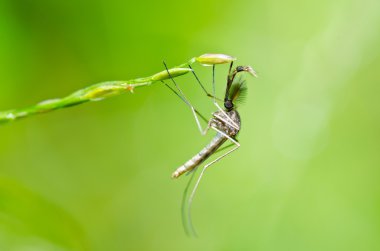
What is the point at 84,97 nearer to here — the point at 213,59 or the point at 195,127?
the point at 213,59

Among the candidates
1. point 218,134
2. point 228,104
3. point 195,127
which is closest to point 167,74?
point 228,104

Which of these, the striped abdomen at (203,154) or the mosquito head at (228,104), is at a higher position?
the mosquito head at (228,104)

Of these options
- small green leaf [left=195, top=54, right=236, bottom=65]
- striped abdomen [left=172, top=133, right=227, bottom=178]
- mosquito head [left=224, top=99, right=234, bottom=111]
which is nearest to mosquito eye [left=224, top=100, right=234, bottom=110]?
mosquito head [left=224, top=99, right=234, bottom=111]

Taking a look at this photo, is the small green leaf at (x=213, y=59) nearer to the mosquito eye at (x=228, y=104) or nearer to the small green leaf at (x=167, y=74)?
the small green leaf at (x=167, y=74)

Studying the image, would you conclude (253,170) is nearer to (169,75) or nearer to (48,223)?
(48,223)

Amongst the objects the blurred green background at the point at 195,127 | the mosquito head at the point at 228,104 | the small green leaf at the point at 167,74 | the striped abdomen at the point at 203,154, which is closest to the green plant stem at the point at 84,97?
the small green leaf at the point at 167,74

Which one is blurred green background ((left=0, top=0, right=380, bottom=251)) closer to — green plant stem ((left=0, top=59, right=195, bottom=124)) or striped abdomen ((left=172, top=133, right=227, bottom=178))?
striped abdomen ((left=172, top=133, right=227, bottom=178))

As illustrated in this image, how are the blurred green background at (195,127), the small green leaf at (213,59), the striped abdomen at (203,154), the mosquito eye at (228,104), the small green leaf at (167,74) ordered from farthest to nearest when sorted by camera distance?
the blurred green background at (195,127)
the striped abdomen at (203,154)
the mosquito eye at (228,104)
the small green leaf at (213,59)
the small green leaf at (167,74)

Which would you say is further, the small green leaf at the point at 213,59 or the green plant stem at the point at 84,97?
the small green leaf at the point at 213,59
